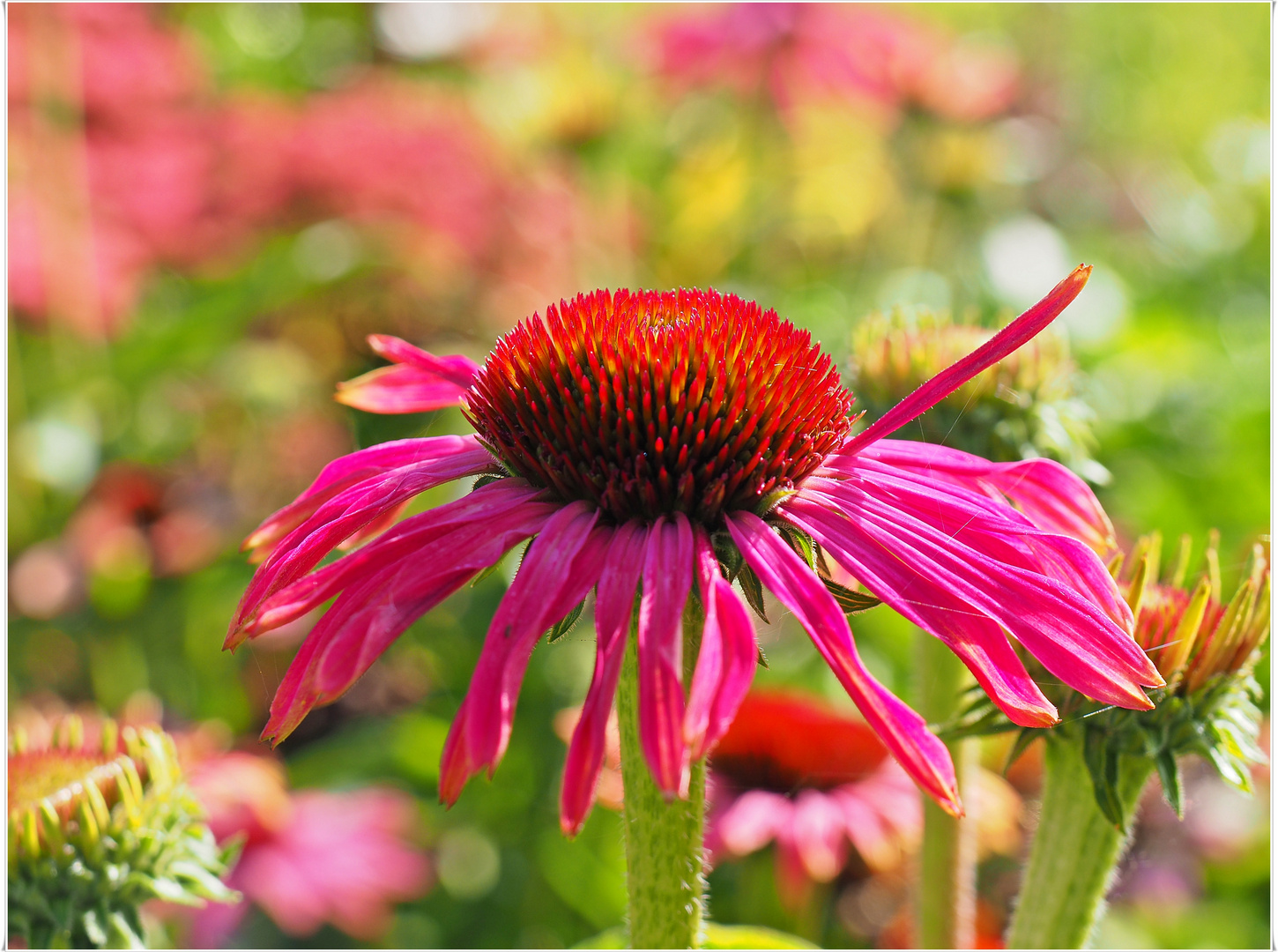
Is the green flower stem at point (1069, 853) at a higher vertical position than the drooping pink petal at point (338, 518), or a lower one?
lower

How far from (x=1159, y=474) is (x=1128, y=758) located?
0.91 m

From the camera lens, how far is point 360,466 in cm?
52

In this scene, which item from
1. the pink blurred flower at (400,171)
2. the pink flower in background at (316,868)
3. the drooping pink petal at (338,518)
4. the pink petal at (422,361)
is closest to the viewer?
the drooping pink petal at (338,518)

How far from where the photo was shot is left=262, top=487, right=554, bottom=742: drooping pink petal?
0.38 meters

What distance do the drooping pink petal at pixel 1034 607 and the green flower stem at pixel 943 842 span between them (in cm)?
20

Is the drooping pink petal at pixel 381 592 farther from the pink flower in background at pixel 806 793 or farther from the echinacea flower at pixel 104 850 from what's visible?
the pink flower in background at pixel 806 793

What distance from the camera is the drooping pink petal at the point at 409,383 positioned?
563mm

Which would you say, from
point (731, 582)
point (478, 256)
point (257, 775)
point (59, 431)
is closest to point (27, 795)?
point (257, 775)

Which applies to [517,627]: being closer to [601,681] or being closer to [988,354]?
[601,681]

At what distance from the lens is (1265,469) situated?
1.31 metres

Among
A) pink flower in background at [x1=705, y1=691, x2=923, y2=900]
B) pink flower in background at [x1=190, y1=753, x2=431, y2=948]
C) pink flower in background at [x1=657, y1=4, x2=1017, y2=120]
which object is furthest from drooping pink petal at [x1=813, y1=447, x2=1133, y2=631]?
pink flower in background at [x1=657, y1=4, x2=1017, y2=120]

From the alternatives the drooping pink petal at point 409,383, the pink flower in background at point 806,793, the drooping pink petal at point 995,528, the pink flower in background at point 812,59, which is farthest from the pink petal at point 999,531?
the pink flower in background at point 812,59

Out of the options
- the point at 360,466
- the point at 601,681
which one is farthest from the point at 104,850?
the point at 601,681

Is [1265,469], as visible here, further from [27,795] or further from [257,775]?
[27,795]
